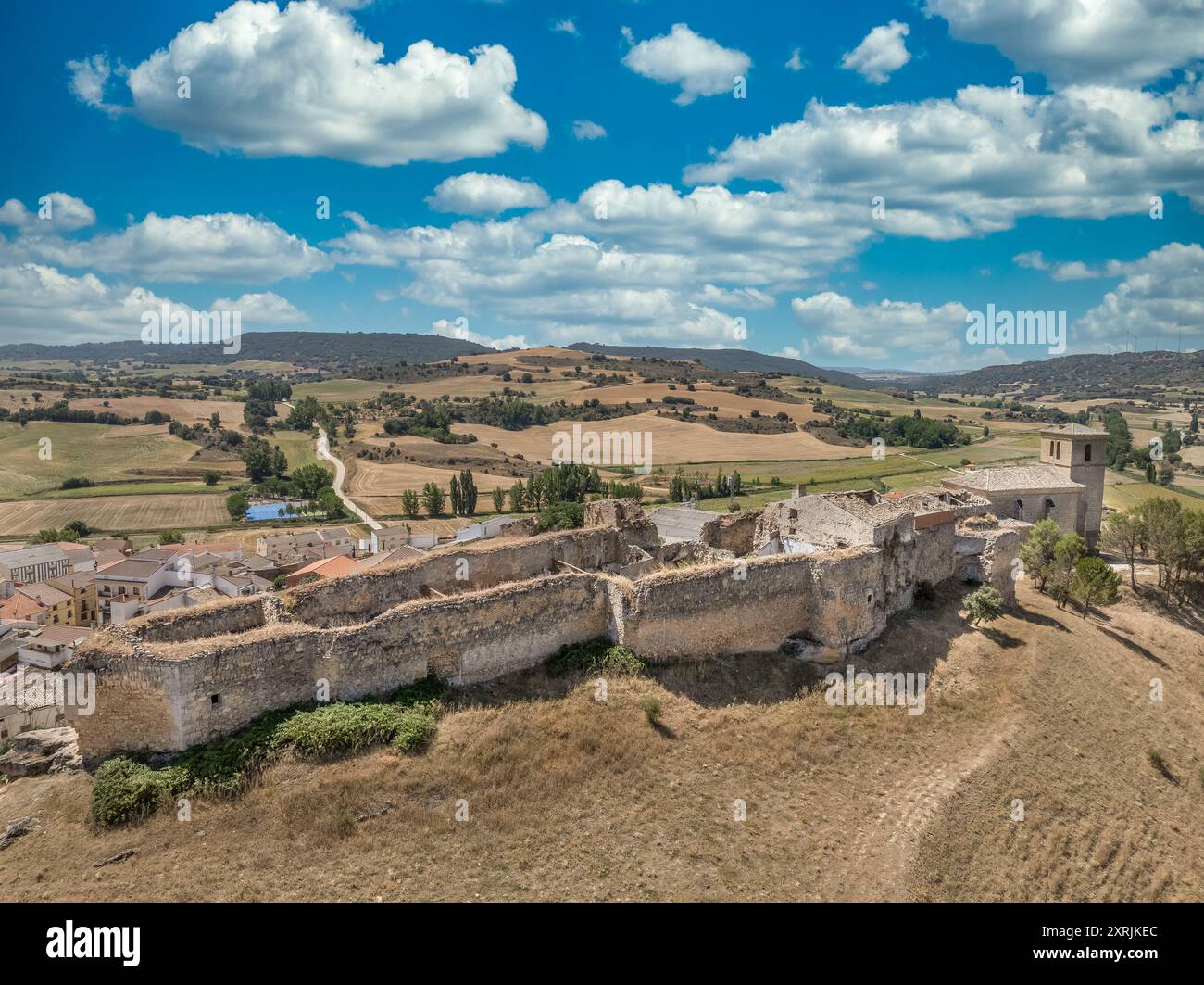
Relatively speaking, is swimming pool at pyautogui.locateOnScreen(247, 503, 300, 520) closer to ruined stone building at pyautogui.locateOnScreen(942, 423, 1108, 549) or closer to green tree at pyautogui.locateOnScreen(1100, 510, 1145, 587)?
ruined stone building at pyautogui.locateOnScreen(942, 423, 1108, 549)

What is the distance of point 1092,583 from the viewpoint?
30281 millimetres

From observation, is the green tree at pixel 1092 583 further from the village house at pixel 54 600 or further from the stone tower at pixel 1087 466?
the village house at pixel 54 600

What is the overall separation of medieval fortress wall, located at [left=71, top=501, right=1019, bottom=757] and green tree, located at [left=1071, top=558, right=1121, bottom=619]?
9.80 meters

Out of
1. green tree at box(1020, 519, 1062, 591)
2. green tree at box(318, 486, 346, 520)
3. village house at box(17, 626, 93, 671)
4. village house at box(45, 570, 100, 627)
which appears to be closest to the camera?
green tree at box(1020, 519, 1062, 591)

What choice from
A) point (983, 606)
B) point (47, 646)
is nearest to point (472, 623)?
point (983, 606)

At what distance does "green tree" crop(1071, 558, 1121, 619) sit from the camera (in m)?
30.2

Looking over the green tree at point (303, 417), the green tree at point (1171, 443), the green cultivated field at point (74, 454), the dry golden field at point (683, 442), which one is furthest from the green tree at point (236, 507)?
A: the green tree at point (1171, 443)

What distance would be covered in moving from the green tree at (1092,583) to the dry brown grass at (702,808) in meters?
8.79

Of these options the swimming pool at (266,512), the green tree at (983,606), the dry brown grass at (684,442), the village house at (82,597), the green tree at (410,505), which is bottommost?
the village house at (82,597)

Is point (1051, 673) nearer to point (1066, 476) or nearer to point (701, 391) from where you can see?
point (1066, 476)

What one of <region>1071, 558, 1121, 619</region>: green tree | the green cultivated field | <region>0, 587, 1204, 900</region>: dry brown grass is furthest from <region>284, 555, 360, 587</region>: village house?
the green cultivated field

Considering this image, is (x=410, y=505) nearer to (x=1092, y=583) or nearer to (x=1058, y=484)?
(x=1058, y=484)

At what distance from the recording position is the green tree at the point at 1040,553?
3247 cm
